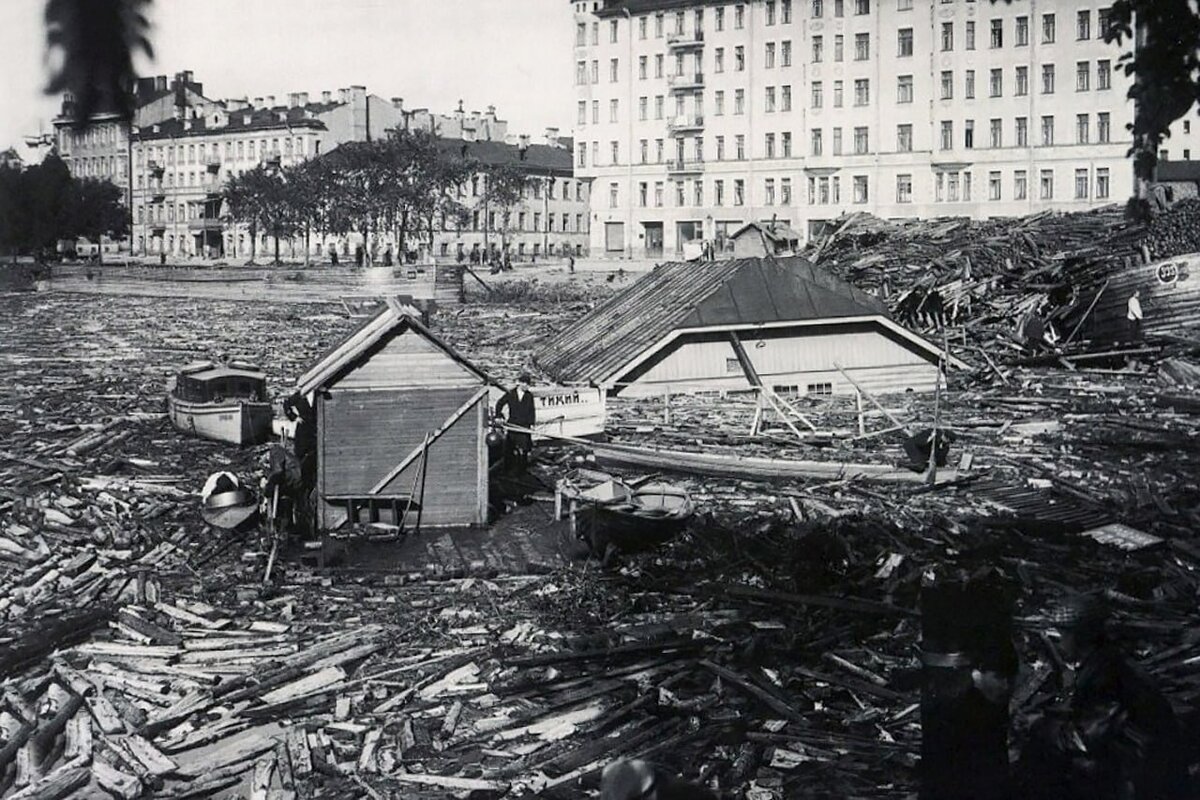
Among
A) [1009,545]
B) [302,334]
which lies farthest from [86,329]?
[1009,545]

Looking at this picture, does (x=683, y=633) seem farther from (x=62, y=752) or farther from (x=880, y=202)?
(x=880, y=202)

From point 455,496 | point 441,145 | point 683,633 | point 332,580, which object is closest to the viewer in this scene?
point 683,633

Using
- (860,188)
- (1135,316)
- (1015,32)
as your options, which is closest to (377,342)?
(1135,316)

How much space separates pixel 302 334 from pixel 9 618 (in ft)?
139

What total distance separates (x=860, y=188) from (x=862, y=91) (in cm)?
713

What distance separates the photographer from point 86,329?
6150 cm

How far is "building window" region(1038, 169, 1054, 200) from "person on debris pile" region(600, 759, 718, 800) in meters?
90.9

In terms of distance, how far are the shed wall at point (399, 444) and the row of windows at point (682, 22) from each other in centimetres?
8276

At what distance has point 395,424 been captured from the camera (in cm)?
2075

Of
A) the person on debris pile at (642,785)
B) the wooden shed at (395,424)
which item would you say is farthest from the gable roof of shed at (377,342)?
the person on debris pile at (642,785)

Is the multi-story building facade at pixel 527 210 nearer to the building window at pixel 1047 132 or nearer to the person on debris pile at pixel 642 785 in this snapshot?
the building window at pixel 1047 132

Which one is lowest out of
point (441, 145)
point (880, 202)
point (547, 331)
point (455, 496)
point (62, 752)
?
point (62, 752)

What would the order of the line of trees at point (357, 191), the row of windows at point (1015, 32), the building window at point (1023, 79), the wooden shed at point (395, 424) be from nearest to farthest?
1. the wooden shed at point (395, 424)
2. the row of windows at point (1015, 32)
3. the building window at point (1023, 79)
4. the line of trees at point (357, 191)

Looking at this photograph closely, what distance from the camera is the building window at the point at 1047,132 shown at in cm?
8875
